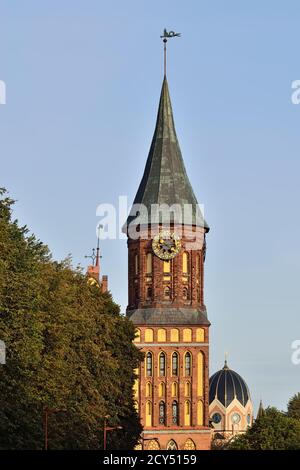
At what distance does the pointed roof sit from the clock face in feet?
4.10

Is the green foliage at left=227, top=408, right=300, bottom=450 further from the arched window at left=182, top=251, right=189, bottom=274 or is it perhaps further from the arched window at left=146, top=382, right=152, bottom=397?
the arched window at left=182, top=251, right=189, bottom=274

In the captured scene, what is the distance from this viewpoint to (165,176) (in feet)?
412

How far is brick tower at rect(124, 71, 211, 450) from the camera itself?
119000 millimetres

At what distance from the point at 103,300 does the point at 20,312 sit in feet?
93.0

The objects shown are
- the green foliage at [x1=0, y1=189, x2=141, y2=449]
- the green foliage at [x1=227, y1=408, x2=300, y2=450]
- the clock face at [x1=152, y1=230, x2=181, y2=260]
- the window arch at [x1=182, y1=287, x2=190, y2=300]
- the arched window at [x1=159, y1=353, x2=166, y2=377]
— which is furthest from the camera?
the clock face at [x1=152, y1=230, x2=181, y2=260]

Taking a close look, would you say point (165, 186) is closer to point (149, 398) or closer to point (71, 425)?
point (149, 398)

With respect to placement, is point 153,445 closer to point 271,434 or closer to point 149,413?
point 149,413

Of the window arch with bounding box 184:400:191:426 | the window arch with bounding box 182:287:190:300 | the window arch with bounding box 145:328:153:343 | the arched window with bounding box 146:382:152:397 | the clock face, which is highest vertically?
the clock face

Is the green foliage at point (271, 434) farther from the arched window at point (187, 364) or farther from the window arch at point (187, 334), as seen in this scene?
the window arch at point (187, 334)

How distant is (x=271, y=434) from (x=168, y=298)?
20458mm

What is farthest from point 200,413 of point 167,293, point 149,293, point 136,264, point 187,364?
point 136,264

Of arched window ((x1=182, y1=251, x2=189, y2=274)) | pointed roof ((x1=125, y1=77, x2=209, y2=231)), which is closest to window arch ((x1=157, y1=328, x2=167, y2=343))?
arched window ((x1=182, y1=251, x2=189, y2=274))

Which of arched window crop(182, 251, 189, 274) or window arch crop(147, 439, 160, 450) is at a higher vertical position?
arched window crop(182, 251, 189, 274)

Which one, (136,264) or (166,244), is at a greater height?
(166,244)
